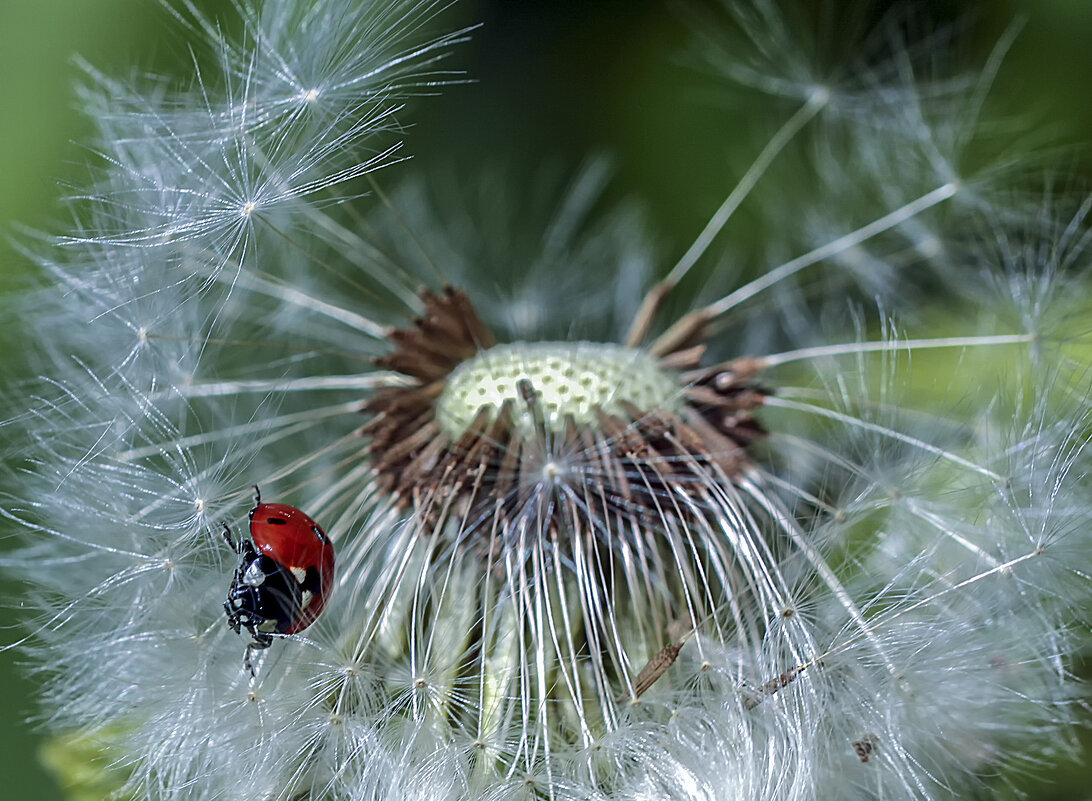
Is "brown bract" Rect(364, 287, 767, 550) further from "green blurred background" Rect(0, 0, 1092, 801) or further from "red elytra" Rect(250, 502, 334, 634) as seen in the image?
"green blurred background" Rect(0, 0, 1092, 801)

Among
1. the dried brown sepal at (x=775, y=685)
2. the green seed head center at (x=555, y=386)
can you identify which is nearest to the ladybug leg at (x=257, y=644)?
the green seed head center at (x=555, y=386)

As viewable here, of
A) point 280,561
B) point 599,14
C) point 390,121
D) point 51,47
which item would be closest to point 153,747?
point 280,561

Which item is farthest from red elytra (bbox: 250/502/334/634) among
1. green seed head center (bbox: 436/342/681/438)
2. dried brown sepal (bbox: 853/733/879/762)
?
dried brown sepal (bbox: 853/733/879/762)

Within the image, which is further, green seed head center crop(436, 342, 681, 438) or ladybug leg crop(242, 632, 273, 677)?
green seed head center crop(436, 342, 681, 438)

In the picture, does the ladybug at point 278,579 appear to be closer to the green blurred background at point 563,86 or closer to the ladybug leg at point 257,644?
the ladybug leg at point 257,644

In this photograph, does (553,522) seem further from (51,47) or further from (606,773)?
(51,47)

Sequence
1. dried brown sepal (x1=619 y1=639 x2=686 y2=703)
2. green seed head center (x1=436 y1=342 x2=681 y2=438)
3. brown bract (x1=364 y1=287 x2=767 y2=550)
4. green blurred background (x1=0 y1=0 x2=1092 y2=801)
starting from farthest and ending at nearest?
green blurred background (x1=0 y1=0 x2=1092 y2=801), green seed head center (x1=436 y1=342 x2=681 y2=438), brown bract (x1=364 y1=287 x2=767 y2=550), dried brown sepal (x1=619 y1=639 x2=686 y2=703)

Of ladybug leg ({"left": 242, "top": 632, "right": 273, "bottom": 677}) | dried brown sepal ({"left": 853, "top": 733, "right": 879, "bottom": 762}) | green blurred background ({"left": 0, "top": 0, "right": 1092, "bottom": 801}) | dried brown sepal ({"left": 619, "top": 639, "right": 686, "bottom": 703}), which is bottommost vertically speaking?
dried brown sepal ({"left": 853, "top": 733, "right": 879, "bottom": 762})
